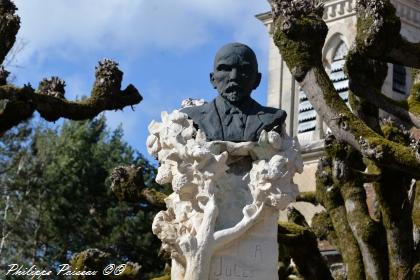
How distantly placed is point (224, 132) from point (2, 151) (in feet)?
108

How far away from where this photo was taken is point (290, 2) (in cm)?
1694

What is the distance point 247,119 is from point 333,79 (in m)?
27.0

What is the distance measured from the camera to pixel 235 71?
461 inches

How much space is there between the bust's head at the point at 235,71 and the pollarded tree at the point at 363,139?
17.1 ft

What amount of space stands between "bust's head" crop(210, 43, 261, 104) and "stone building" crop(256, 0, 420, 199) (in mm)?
25877

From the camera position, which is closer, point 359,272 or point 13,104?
point 13,104

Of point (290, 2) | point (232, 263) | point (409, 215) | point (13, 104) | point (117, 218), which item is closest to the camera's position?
point (232, 263)

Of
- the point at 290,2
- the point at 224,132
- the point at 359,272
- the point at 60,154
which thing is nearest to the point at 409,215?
the point at 359,272

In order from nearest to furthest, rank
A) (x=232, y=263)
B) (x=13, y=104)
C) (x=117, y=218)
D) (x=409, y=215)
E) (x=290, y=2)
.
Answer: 1. (x=232, y=263)
2. (x=290, y=2)
3. (x=13, y=104)
4. (x=409, y=215)
5. (x=117, y=218)

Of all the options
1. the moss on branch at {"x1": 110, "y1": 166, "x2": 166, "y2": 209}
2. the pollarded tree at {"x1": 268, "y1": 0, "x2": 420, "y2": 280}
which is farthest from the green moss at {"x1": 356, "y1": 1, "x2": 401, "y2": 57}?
the moss on branch at {"x1": 110, "y1": 166, "x2": 166, "y2": 209}

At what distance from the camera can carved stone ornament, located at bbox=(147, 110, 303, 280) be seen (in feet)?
36.7

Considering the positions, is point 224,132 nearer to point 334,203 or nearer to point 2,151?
point 334,203

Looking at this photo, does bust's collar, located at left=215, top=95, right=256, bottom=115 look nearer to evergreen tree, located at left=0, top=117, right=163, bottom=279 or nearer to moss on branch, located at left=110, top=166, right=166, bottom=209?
moss on branch, located at left=110, top=166, right=166, bottom=209

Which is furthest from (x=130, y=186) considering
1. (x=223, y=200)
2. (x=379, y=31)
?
(x=223, y=200)
